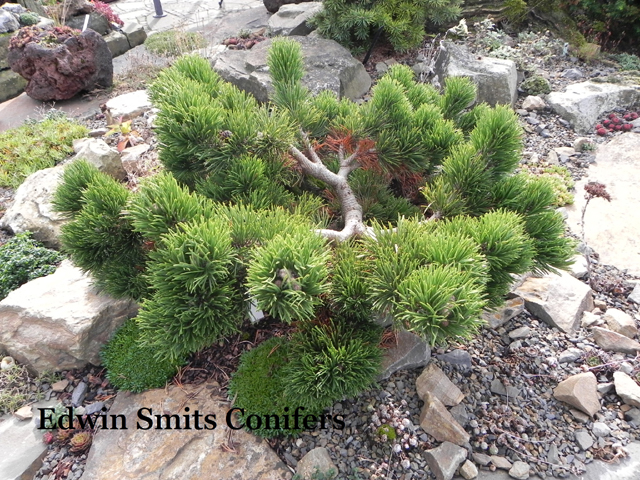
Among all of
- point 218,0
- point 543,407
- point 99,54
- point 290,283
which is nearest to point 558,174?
point 543,407

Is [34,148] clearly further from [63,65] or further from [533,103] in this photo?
[533,103]

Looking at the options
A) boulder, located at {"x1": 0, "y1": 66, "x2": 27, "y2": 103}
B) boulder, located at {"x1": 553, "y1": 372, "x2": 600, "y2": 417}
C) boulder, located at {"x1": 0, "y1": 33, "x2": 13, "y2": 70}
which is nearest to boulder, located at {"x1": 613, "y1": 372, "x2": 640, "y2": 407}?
boulder, located at {"x1": 553, "y1": 372, "x2": 600, "y2": 417}

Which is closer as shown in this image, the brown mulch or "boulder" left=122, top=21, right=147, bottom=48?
the brown mulch

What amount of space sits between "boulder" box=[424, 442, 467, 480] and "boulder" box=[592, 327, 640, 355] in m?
1.33

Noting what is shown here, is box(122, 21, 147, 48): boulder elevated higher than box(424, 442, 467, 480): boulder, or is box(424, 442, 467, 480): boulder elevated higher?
box(424, 442, 467, 480): boulder

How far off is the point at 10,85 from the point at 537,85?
836cm

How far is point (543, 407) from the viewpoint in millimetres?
2549

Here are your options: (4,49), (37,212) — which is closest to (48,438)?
(37,212)

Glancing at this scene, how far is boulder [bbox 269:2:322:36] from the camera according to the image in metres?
7.45

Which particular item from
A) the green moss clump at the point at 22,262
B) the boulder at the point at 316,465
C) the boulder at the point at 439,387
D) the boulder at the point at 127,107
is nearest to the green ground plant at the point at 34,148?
the boulder at the point at 127,107

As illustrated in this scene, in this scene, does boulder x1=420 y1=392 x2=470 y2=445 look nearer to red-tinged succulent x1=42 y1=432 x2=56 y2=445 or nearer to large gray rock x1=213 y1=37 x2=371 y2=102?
red-tinged succulent x1=42 y1=432 x2=56 y2=445

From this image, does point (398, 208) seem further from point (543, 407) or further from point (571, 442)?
point (571, 442)

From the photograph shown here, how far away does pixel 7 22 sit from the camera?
870 centimetres

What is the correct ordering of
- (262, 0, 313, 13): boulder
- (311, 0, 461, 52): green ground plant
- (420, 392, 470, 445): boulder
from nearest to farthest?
(420, 392, 470, 445): boulder
(311, 0, 461, 52): green ground plant
(262, 0, 313, 13): boulder
